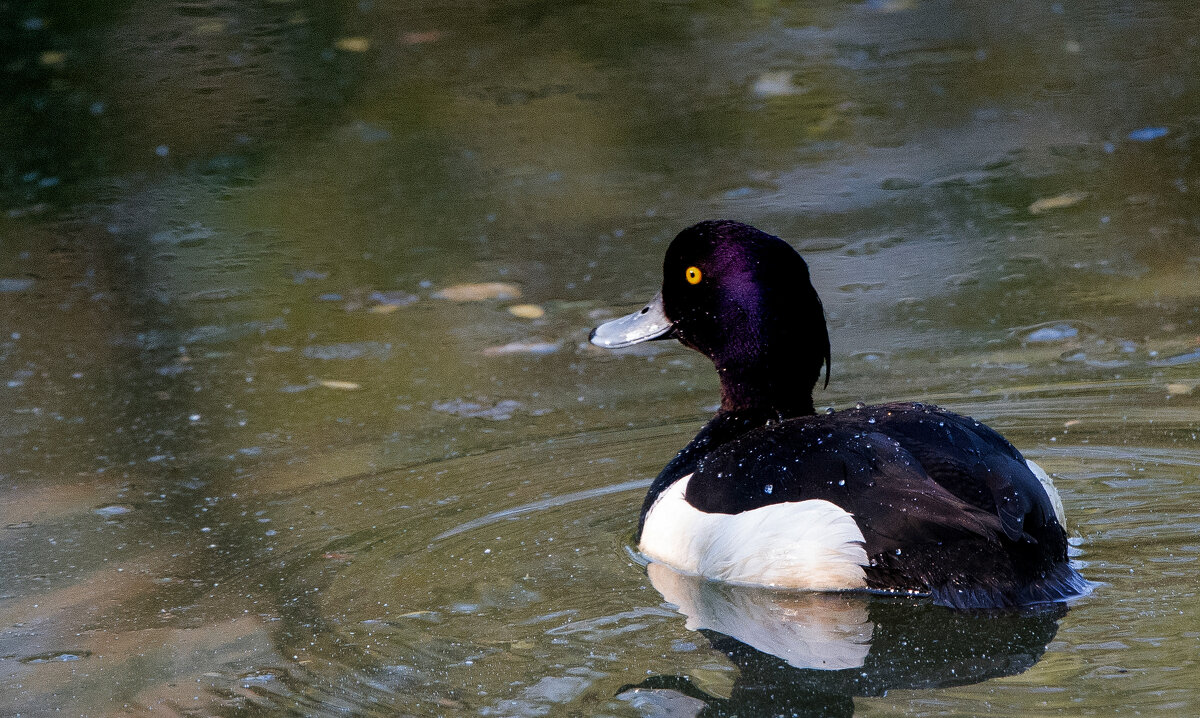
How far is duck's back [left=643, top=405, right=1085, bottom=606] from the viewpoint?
171 inches

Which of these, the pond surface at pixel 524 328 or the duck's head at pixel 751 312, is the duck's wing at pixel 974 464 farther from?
the duck's head at pixel 751 312

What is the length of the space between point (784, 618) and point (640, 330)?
5.06ft

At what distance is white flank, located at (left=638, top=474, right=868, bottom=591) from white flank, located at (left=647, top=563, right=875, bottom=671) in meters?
0.04

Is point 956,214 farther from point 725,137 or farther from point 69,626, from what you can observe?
point 69,626

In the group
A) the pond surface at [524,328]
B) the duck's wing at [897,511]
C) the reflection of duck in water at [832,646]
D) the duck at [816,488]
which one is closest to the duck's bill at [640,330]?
the duck at [816,488]

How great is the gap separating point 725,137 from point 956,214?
192 cm

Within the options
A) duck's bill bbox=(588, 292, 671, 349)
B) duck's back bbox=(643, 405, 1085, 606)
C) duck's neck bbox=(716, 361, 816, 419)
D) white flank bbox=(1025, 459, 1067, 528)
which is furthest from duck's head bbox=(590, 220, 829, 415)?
→ white flank bbox=(1025, 459, 1067, 528)

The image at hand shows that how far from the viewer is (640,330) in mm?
5695

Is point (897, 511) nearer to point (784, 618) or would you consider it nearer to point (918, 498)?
point (918, 498)

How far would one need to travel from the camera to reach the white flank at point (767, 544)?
4508mm

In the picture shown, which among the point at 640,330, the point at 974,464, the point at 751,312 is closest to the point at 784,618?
the point at 974,464

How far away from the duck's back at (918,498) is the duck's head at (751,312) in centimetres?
44

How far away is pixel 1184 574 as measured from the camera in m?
4.44

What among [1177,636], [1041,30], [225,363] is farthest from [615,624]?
[1041,30]
